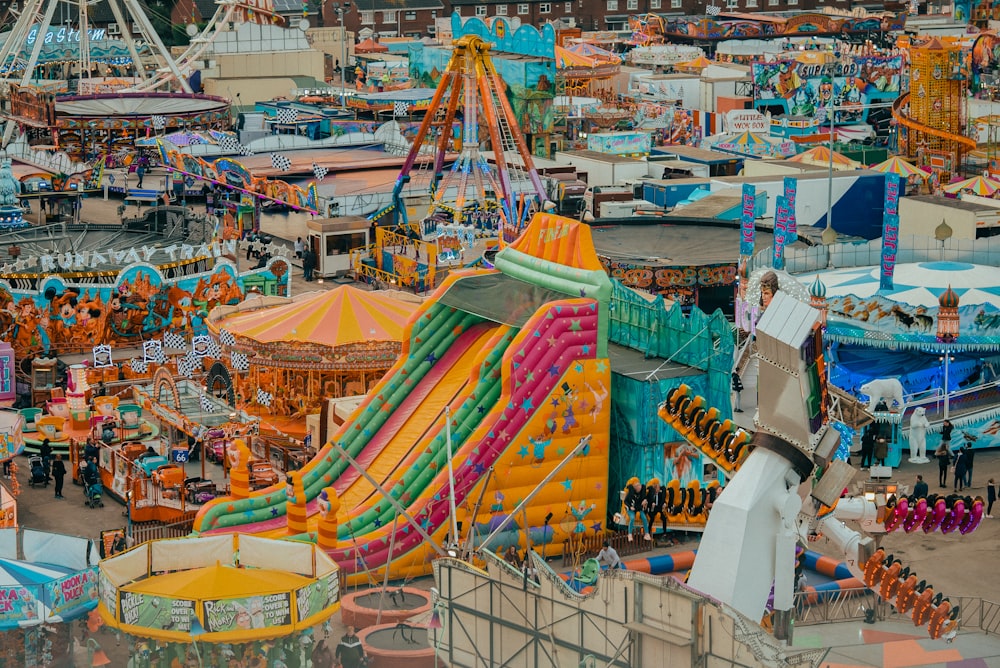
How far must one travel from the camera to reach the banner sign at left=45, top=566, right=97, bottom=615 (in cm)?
2128

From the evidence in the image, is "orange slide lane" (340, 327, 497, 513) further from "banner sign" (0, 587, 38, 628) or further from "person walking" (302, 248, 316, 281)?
"person walking" (302, 248, 316, 281)

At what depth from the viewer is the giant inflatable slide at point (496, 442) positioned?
86.3 feet

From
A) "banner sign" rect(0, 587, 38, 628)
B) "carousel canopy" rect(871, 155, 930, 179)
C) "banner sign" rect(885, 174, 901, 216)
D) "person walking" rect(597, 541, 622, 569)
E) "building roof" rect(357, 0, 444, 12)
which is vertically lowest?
"person walking" rect(597, 541, 622, 569)

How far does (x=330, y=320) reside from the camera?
3516 cm

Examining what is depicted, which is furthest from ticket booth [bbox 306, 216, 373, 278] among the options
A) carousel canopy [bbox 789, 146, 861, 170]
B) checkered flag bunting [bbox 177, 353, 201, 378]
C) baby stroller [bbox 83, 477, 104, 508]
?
baby stroller [bbox 83, 477, 104, 508]

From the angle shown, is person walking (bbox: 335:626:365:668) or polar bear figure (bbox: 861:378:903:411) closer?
person walking (bbox: 335:626:365:668)

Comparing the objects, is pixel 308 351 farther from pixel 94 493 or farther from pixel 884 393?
pixel 884 393

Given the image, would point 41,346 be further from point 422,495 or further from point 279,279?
point 422,495

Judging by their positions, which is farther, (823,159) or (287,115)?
(287,115)

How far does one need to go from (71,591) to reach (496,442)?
707 centimetres

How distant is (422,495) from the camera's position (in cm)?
2620

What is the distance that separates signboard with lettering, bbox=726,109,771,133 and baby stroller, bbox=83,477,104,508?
4051 cm

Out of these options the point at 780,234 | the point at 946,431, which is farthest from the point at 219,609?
the point at 780,234

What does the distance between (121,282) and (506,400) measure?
53.6ft
